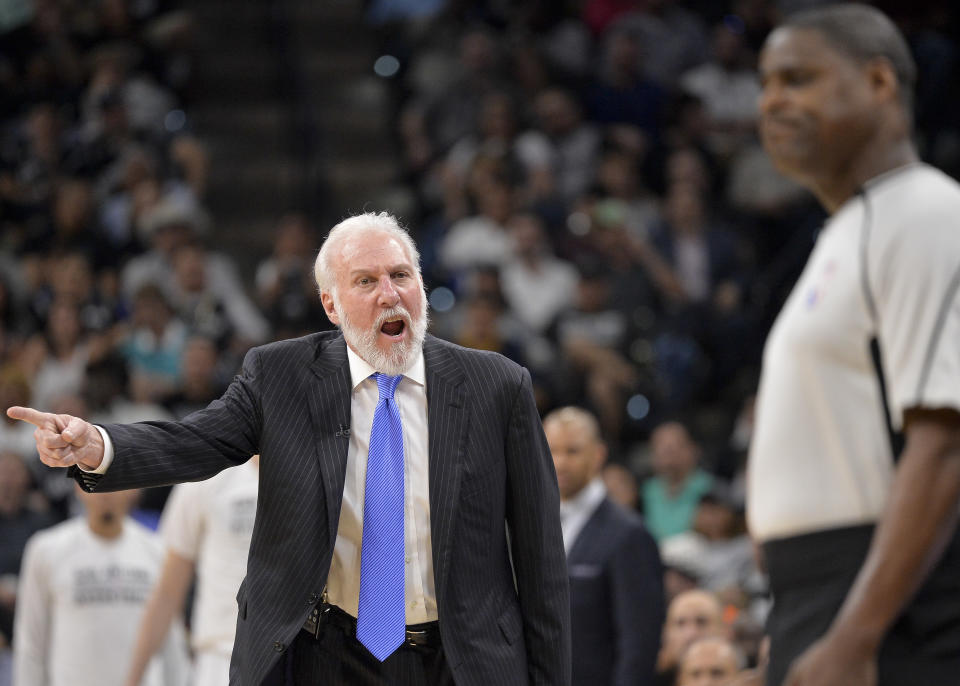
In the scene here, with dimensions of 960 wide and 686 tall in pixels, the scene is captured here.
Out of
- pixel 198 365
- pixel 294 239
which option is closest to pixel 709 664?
pixel 198 365

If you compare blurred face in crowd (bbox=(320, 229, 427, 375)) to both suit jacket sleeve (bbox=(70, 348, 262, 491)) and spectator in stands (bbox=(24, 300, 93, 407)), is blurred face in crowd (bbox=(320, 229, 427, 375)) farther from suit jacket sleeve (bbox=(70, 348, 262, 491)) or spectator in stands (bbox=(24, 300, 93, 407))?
spectator in stands (bbox=(24, 300, 93, 407))

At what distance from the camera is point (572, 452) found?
6.45 meters

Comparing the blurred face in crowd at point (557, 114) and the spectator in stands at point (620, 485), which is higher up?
the blurred face in crowd at point (557, 114)

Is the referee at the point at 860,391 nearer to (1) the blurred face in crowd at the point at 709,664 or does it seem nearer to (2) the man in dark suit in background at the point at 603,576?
(2) the man in dark suit in background at the point at 603,576

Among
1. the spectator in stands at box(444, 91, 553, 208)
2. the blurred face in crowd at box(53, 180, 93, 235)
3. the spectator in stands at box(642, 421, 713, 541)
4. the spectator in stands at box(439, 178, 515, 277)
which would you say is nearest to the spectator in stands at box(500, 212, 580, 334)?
the spectator in stands at box(439, 178, 515, 277)

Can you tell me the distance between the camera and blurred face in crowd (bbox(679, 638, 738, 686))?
6355 mm

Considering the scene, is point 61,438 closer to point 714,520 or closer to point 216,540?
point 216,540

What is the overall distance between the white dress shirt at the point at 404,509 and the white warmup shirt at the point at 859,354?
60.3 inches

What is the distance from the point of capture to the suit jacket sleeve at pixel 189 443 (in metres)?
3.63

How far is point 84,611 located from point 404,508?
3542 millimetres

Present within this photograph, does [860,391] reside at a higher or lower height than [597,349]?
higher

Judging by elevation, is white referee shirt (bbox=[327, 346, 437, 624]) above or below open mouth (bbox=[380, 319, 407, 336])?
below

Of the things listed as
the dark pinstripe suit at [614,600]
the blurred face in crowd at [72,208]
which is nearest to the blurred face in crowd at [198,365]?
the blurred face in crowd at [72,208]

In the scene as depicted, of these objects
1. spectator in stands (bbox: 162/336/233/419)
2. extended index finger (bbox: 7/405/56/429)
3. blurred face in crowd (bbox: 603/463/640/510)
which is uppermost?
extended index finger (bbox: 7/405/56/429)
